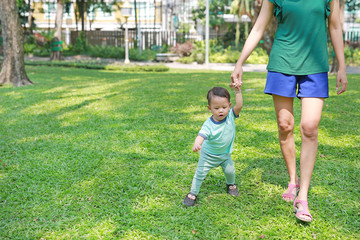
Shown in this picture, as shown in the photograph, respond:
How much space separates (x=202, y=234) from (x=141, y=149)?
2.10m

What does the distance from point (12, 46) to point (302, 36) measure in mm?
9771

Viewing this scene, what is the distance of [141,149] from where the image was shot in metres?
4.74

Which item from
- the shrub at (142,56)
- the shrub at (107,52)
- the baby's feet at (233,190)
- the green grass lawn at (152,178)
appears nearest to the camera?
the green grass lawn at (152,178)

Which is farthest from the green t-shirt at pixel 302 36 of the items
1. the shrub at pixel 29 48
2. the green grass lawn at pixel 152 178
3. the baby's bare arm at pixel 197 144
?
the shrub at pixel 29 48

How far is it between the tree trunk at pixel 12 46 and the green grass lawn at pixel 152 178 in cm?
418

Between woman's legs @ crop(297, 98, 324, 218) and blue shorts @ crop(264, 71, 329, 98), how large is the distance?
6cm

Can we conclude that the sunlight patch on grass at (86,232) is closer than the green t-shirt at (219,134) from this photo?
Yes

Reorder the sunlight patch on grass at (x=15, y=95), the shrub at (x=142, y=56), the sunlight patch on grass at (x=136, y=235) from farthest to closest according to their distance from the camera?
the shrub at (x=142, y=56) < the sunlight patch on grass at (x=15, y=95) < the sunlight patch on grass at (x=136, y=235)

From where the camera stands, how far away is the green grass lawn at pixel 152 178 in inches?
113

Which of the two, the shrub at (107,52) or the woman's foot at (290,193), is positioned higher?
the shrub at (107,52)

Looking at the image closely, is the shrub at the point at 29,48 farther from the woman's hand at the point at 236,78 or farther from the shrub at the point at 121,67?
the woman's hand at the point at 236,78

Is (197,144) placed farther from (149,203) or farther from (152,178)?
(152,178)

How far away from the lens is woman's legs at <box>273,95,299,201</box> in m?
3.13

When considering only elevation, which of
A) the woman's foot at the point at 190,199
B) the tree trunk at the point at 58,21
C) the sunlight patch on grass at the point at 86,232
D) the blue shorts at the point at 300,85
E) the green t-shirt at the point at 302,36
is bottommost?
the sunlight patch on grass at the point at 86,232
